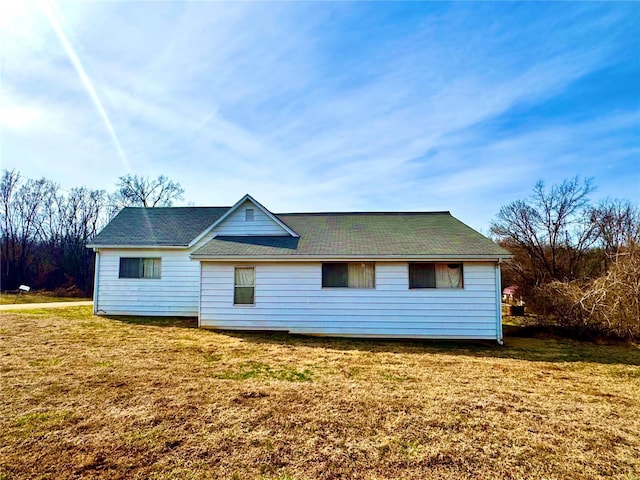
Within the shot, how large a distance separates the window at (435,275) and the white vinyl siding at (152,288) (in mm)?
8281

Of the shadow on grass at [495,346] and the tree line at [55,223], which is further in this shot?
the tree line at [55,223]

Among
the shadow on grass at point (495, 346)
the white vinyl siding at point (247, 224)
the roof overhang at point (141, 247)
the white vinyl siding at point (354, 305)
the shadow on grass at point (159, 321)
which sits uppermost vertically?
the white vinyl siding at point (247, 224)

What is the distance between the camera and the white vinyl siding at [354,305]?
9984 mm

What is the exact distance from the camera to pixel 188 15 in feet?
26.4

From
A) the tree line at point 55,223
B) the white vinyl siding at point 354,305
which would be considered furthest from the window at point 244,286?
the tree line at point 55,223

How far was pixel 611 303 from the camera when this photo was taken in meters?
10.7

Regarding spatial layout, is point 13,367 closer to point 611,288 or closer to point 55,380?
point 55,380

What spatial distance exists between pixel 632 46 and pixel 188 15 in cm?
1178

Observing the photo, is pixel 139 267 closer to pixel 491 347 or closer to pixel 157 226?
pixel 157 226

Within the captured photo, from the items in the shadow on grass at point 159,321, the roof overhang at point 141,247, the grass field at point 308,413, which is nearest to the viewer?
the grass field at point 308,413

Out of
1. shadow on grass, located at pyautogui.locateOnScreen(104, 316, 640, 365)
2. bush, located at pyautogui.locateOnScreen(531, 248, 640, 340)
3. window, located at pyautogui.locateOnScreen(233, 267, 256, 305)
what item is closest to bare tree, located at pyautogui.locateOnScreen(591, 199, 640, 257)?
bush, located at pyautogui.locateOnScreen(531, 248, 640, 340)

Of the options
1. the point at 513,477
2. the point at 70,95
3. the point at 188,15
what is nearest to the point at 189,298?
the point at 70,95

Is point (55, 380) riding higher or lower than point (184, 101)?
lower

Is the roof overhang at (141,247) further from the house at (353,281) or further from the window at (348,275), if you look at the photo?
the window at (348,275)
